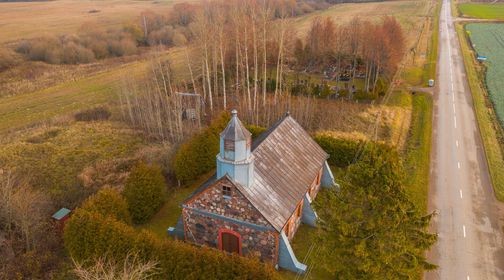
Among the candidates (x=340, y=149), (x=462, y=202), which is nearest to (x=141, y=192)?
(x=340, y=149)

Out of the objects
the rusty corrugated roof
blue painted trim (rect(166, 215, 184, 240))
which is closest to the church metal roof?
the rusty corrugated roof

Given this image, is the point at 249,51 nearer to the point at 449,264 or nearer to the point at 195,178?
the point at 195,178

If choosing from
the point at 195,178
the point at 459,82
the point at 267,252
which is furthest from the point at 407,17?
the point at 267,252

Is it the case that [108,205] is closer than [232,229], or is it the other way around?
[232,229]

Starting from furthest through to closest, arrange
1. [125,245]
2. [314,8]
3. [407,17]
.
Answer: [314,8] < [407,17] < [125,245]

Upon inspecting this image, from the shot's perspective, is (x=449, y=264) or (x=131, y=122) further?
(x=131, y=122)

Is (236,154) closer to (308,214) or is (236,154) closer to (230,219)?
(230,219)
